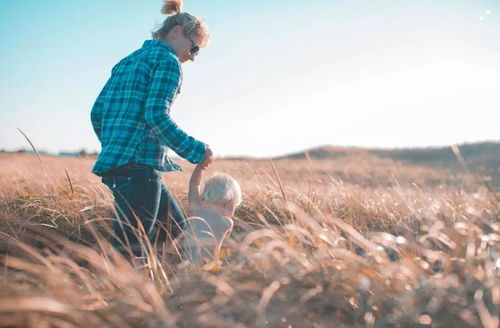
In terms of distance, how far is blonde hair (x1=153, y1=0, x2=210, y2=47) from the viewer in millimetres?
2951

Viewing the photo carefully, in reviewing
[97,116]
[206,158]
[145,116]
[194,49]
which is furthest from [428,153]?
[145,116]

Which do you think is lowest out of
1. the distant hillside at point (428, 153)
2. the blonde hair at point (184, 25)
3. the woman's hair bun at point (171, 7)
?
the distant hillside at point (428, 153)

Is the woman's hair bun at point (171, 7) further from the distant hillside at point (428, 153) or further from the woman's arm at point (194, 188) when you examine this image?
the distant hillside at point (428, 153)

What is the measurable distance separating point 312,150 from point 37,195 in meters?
25.8

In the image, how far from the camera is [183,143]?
268cm

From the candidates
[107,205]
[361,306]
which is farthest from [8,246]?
[361,306]

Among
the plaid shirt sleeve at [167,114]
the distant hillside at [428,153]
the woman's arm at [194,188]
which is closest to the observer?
the plaid shirt sleeve at [167,114]

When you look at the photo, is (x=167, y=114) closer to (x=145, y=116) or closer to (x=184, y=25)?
(x=145, y=116)

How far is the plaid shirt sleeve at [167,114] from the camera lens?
8.65 ft

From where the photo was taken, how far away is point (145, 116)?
266 centimetres

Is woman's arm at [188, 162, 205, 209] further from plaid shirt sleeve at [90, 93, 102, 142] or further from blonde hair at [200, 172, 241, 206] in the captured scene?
plaid shirt sleeve at [90, 93, 102, 142]

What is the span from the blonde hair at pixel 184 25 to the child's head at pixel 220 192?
103cm

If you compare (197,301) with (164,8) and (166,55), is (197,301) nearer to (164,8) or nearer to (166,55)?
(166,55)

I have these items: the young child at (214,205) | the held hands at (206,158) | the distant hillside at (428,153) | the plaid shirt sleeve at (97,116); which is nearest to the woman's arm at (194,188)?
the young child at (214,205)
